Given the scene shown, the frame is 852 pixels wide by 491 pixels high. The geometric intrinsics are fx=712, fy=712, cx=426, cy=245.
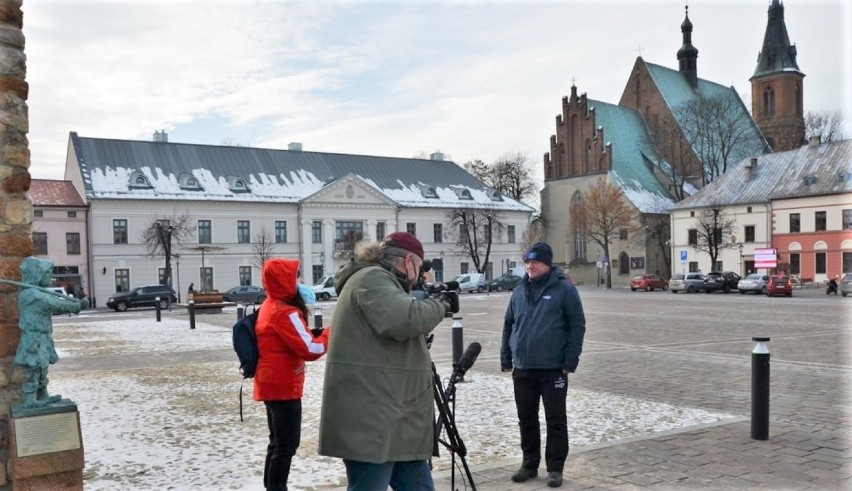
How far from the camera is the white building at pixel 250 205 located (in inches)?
1873

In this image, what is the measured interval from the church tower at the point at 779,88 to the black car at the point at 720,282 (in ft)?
112

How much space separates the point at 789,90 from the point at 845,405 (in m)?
74.6

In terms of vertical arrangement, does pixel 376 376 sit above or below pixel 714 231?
below

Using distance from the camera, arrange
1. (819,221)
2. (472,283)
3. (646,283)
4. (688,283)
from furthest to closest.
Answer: (472,283), (646,283), (819,221), (688,283)

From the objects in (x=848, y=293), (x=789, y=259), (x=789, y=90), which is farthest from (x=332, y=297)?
(x=789, y=90)

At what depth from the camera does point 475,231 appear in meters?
59.3

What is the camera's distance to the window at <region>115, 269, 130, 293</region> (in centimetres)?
4744

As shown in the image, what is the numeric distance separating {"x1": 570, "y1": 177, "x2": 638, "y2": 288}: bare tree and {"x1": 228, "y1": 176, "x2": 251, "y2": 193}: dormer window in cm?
2845

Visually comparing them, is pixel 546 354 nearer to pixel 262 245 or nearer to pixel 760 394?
pixel 760 394

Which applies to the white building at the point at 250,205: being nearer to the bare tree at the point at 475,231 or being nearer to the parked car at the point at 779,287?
the bare tree at the point at 475,231

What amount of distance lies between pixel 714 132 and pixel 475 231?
24005mm

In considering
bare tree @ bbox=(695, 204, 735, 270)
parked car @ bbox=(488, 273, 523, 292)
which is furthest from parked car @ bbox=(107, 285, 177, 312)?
bare tree @ bbox=(695, 204, 735, 270)

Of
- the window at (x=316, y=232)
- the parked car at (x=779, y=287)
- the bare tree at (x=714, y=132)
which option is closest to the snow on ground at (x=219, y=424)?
the parked car at (x=779, y=287)

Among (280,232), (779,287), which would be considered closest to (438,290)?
(779,287)
